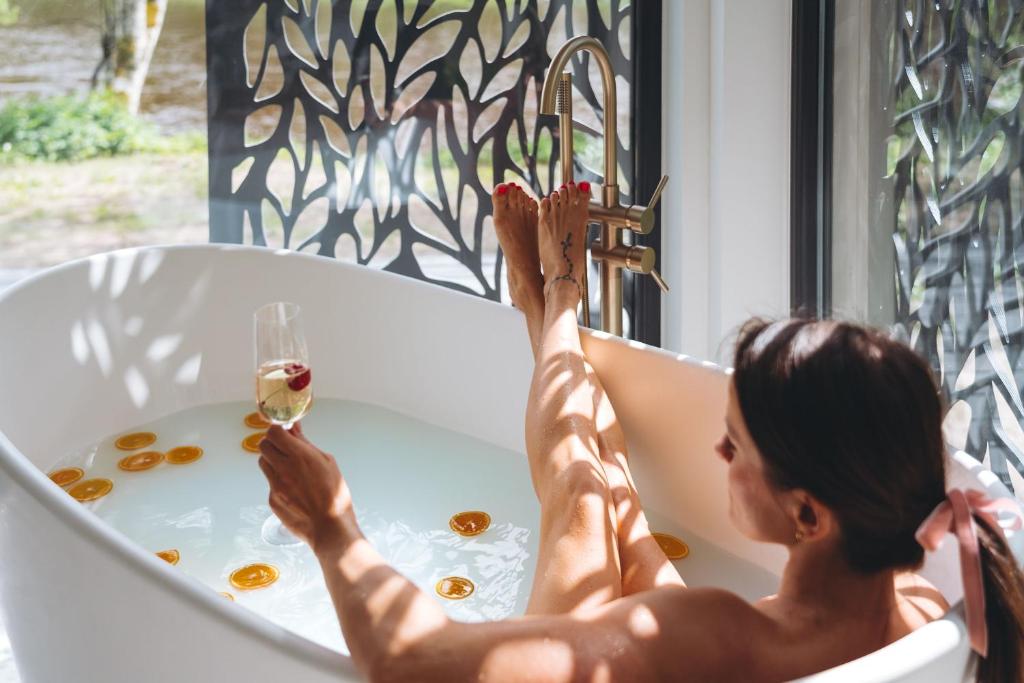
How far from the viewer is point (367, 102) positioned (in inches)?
114

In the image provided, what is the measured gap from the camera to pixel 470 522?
203 cm

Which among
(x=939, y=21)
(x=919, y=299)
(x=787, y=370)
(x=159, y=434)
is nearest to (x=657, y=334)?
(x=919, y=299)

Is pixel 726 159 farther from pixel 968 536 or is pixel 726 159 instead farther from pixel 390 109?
pixel 968 536

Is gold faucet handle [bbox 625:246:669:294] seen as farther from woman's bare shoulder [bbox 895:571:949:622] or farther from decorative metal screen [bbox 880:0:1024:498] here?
woman's bare shoulder [bbox 895:571:949:622]

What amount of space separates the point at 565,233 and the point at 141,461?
3.44 feet

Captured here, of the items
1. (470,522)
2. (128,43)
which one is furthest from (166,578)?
(128,43)

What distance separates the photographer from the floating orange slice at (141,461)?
7.50 ft

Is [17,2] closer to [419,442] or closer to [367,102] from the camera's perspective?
[367,102]

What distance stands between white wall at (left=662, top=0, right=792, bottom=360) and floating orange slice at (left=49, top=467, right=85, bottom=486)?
5.18 ft

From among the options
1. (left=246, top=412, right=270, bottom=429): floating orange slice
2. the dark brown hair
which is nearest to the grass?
(left=246, top=412, right=270, bottom=429): floating orange slice

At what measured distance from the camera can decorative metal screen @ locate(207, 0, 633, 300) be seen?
283 cm

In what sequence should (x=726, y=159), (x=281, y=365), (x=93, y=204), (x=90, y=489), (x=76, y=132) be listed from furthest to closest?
(x=93, y=204)
(x=76, y=132)
(x=726, y=159)
(x=90, y=489)
(x=281, y=365)

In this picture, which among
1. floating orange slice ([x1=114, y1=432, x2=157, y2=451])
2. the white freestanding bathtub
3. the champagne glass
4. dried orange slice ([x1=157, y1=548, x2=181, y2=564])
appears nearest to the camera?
the white freestanding bathtub

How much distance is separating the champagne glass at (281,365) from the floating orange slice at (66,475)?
→ 0.99 meters
